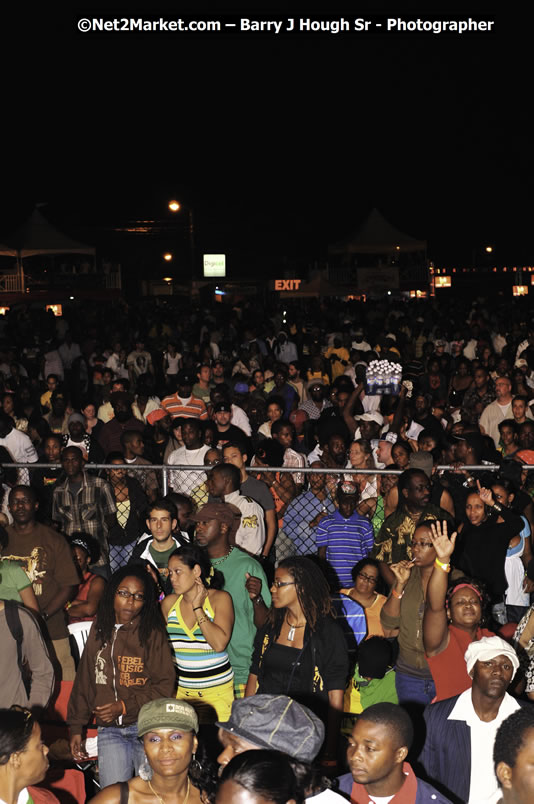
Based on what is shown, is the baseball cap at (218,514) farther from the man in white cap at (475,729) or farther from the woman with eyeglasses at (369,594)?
the man in white cap at (475,729)

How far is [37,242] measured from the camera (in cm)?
2883

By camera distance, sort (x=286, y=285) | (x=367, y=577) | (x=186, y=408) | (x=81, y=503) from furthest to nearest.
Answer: (x=286, y=285), (x=186, y=408), (x=81, y=503), (x=367, y=577)

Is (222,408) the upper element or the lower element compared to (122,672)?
upper

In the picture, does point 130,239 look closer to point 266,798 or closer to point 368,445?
point 368,445

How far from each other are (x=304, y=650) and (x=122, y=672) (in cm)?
99

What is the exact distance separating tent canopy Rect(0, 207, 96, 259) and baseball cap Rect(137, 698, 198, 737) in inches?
991

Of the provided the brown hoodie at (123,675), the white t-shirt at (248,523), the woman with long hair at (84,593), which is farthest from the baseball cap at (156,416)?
the brown hoodie at (123,675)

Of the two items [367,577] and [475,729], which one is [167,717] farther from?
[367,577]

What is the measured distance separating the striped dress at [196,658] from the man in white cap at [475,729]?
53.1 inches

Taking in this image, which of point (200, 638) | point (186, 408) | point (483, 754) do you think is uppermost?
point (186, 408)

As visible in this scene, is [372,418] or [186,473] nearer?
[186,473]

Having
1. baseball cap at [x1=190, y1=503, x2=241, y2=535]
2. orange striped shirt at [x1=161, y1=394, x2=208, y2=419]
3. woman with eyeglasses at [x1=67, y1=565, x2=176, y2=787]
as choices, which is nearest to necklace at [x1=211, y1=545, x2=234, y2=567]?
baseball cap at [x1=190, y1=503, x2=241, y2=535]

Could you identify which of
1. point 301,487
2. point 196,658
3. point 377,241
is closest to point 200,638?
point 196,658

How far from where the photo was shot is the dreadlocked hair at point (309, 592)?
513cm
